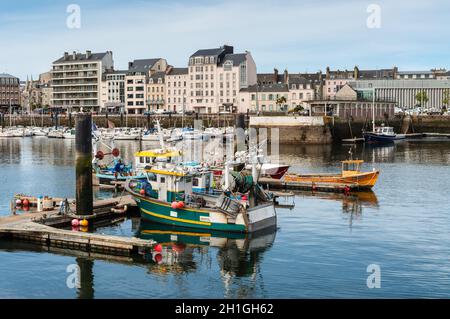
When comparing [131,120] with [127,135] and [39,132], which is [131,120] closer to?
[39,132]

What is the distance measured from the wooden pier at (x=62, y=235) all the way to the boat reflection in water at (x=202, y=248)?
1.05 meters

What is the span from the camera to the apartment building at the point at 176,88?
139 metres

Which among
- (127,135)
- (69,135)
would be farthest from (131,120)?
(127,135)

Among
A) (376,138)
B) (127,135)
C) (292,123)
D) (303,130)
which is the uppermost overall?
(292,123)

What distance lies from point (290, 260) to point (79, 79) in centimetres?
13970

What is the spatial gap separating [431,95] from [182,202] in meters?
127

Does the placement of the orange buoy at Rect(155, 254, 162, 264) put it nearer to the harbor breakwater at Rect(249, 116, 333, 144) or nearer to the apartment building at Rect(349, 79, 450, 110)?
the harbor breakwater at Rect(249, 116, 333, 144)

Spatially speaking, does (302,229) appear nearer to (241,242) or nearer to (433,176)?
(241,242)

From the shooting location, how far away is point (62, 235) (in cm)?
2930

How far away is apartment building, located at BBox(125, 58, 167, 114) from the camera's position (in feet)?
480

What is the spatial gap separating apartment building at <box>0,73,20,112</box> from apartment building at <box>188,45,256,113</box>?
7155 cm

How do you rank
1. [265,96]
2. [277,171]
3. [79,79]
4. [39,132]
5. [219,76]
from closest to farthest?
[277,171]
[265,96]
[39,132]
[219,76]
[79,79]

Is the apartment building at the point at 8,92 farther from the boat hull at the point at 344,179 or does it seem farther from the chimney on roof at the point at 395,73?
the boat hull at the point at 344,179

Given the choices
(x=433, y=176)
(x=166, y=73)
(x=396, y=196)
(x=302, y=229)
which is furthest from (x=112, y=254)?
(x=166, y=73)
